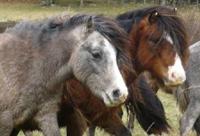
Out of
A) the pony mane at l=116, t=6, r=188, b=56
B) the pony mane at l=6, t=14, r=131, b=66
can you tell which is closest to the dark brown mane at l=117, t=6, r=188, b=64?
the pony mane at l=116, t=6, r=188, b=56

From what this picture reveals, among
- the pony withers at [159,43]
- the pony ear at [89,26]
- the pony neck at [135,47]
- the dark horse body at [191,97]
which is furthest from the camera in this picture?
the dark horse body at [191,97]

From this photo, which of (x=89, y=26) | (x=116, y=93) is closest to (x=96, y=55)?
(x=89, y=26)

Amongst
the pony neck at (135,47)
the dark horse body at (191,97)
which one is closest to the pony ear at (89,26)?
the pony neck at (135,47)

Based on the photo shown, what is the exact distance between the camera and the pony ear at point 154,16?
7.58m

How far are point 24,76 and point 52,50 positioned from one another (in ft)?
1.29

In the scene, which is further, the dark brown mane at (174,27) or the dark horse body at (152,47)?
the dark brown mane at (174,27)

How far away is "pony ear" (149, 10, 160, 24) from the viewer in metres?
7.58

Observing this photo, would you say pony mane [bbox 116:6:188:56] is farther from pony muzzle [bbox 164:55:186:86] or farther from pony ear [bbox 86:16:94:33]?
pony ear [bbox 86:16:94:33]

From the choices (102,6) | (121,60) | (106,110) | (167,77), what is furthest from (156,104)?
(102,6)

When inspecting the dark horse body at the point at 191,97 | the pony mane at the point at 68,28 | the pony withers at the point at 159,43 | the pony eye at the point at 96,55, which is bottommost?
the dark horse body at the point at 191,97

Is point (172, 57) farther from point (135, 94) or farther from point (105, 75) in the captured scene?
point (105, 75)

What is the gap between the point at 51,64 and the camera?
20.2 ft

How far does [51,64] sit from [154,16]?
196 centimetres

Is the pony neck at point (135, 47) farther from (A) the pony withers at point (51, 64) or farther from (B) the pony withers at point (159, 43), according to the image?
(A) the pony withers at point (51, 64)
